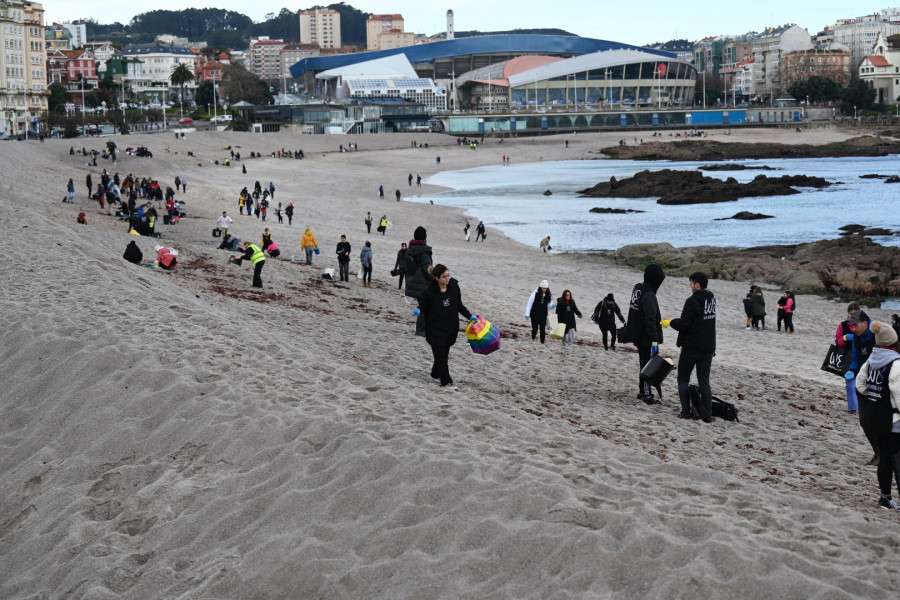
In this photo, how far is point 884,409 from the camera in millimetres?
5906

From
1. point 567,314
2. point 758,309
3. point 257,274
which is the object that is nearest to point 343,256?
point 257,274

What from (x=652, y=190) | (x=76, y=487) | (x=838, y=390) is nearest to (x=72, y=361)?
A: (x=76, y=487)

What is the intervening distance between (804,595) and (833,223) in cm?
3647

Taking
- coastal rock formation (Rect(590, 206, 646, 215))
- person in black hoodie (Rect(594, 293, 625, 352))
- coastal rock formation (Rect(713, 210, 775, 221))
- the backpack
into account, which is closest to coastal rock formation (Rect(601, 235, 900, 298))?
coastal rock formation (Rect(713, 210, 775, 221))

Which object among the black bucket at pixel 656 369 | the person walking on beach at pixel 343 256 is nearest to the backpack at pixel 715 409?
the black bucket at pixel 656 369

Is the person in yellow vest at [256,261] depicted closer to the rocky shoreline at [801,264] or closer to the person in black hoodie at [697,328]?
the person in black hoodie at [697,328]

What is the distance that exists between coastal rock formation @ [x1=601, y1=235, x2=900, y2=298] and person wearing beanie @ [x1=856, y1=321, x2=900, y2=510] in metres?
16.8

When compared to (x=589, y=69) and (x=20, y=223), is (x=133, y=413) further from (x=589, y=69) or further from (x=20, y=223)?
(x=589, y=69)

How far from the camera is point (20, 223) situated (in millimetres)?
16109

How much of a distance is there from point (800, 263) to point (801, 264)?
559 millimetres

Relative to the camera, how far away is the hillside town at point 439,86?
88.9 metres

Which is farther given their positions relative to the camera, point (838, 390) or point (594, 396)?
point (838, 390)

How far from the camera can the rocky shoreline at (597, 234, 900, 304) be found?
2228 centimetres

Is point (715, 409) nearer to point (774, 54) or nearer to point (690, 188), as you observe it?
point (690, 188)
